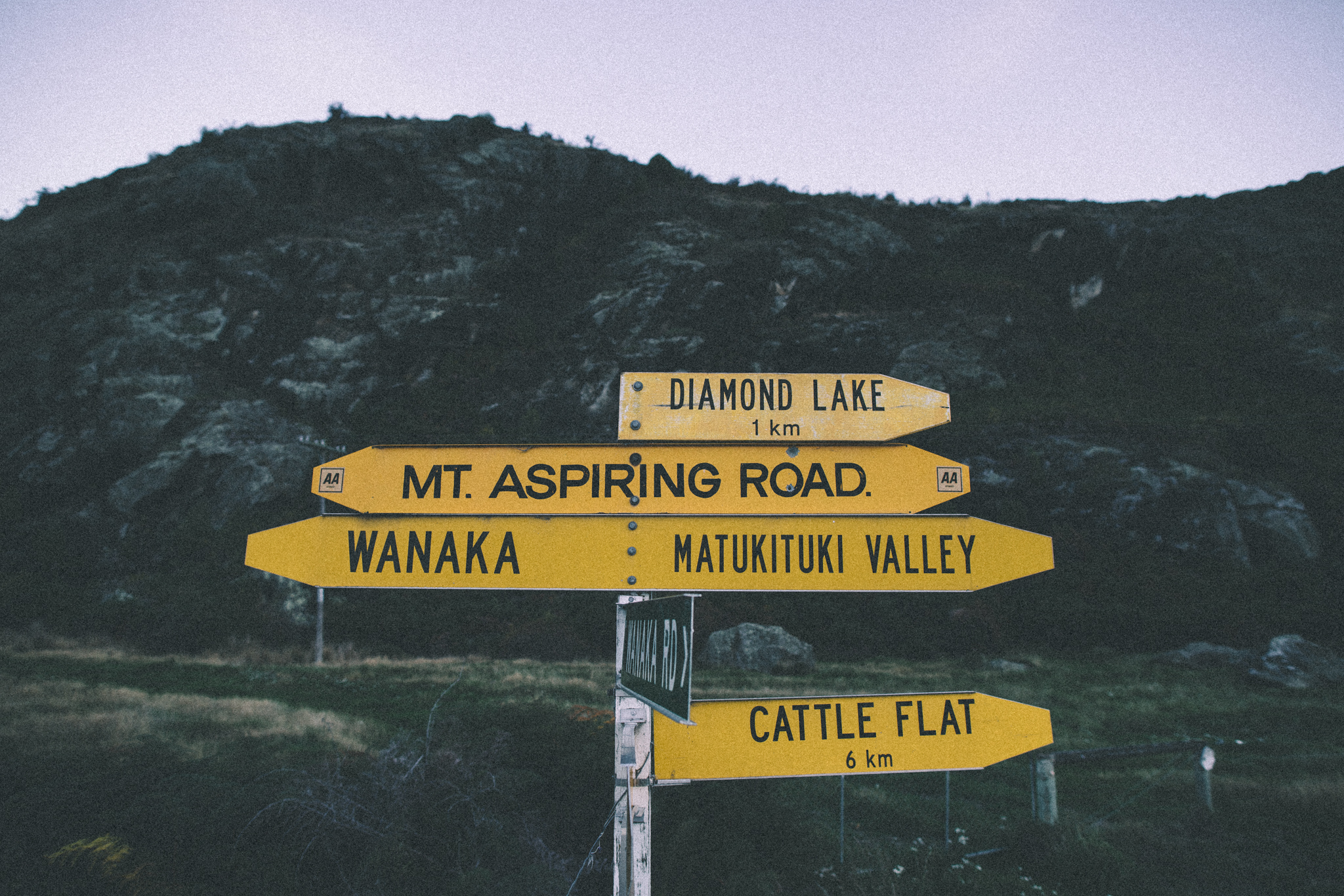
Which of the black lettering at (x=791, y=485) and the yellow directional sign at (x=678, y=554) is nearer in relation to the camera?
the yellow directional sign at (x=678, y=554)

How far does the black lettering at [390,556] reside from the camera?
2.80 metres

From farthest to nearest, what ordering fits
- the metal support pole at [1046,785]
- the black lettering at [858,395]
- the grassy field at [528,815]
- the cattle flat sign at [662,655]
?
the metal support pole at [1046,785], the grassy field at [528,815], the black lettering at [858,395], the cattle flat sign at [662,655]

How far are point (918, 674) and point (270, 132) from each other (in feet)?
131

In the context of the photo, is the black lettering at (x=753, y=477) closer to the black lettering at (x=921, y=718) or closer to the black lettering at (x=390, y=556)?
the black lettering at (x=921, y=718)

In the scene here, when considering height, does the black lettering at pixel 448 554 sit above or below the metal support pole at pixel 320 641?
above

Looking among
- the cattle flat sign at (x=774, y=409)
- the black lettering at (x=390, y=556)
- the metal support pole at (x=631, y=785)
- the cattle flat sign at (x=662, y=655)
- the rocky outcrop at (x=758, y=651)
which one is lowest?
the rocky outcrop at (x=758, y=651)

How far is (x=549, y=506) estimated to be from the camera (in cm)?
285

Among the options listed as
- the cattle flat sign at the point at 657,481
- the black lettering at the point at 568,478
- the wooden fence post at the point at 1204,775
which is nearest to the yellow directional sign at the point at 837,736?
the cattle flat sign at the point at 657,481

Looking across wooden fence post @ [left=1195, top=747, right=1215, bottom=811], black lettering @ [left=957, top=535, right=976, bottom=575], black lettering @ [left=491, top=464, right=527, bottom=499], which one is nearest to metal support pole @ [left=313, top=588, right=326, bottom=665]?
black lettering @ [left=491, top=464, right=527, bottom=499]

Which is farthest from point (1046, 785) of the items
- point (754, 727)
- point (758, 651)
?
point (758, 651)

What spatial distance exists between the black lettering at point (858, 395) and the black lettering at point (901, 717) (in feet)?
4.06

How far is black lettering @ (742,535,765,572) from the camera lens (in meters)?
2.71

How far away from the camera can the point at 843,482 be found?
2838 mm

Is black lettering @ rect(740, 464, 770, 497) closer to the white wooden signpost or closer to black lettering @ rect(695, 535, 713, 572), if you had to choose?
the white wooden signpost
